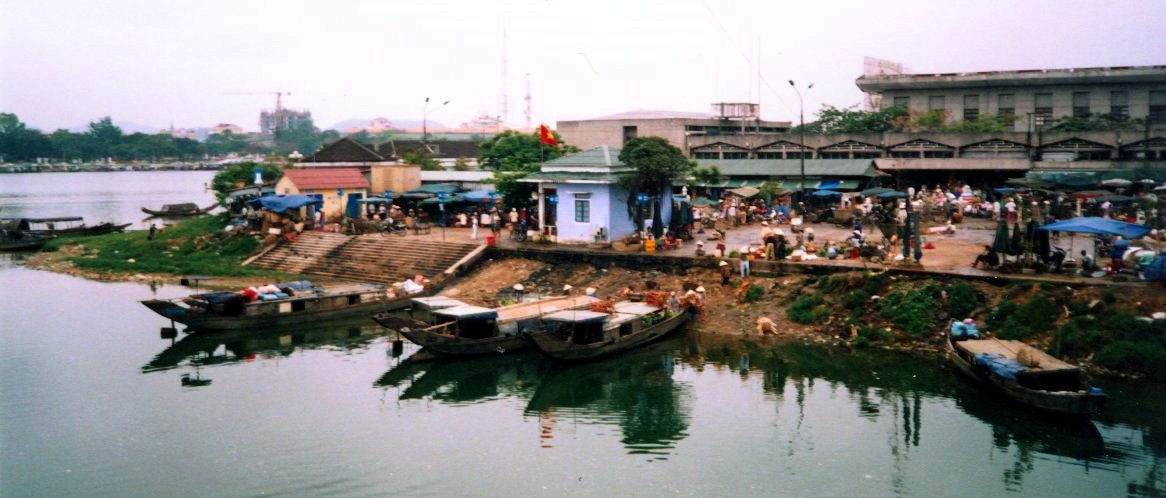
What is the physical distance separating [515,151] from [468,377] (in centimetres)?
2624

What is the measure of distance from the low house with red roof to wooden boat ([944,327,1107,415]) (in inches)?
1038

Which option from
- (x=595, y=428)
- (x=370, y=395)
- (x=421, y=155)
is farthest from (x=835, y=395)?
(x=421, y=155)

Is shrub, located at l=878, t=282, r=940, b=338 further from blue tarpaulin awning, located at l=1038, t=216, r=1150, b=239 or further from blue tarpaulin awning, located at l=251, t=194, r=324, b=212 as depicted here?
blue tarpaulin awning, located at l=251, t=194, r=324, b=212

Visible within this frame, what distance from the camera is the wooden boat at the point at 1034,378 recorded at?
16016 mm

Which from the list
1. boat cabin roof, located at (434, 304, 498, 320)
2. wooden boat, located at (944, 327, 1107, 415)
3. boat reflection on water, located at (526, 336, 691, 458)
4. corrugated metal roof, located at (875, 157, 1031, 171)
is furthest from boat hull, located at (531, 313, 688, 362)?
corrugated metal roof, located at (875, 157, 1031, 171)

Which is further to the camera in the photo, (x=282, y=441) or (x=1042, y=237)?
(x=1042, y=237)

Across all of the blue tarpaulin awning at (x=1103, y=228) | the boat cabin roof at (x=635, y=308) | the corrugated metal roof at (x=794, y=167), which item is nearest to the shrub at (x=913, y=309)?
the blue tarpaulin awning at (x=1103, y=228)

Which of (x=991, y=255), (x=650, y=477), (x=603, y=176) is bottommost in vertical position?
(x=650, y=477)

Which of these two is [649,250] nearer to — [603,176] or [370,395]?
[603,176]

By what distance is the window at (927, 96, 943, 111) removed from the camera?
54812mm

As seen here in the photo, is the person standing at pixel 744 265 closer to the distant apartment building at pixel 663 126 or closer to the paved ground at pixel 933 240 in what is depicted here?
the paved ground at pixel 933 240

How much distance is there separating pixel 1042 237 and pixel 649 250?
1083 centimetres

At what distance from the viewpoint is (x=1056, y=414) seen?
16.3m

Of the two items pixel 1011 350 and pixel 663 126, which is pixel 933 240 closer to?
pixel 1011 350
